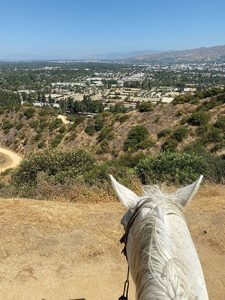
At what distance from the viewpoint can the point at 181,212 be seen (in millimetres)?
2754

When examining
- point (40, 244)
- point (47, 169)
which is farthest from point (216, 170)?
point (47, 169)

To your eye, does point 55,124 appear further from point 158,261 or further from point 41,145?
point 158,261

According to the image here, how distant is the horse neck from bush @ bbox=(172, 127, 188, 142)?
77.9 ft

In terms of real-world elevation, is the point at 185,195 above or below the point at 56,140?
above

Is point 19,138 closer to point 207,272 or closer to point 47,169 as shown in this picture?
point 47,169

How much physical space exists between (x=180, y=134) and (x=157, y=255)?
80.3 ft

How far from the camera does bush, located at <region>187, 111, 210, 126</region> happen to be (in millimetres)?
27348

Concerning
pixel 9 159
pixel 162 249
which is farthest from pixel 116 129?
pixel 162 249

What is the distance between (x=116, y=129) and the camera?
3419 cm

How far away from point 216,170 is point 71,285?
6.60 metres

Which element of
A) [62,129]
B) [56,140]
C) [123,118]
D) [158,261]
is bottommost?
[56,140]

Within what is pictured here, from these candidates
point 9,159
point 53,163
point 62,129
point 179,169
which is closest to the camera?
point 179,169

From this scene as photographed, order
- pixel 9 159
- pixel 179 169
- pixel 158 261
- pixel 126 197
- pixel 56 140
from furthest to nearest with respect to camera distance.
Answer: pixel 9 159
pixel 56 140
pixel 179 169
pixel 126 197
pixel 158 261

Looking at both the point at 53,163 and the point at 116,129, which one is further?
the point at 116,129
